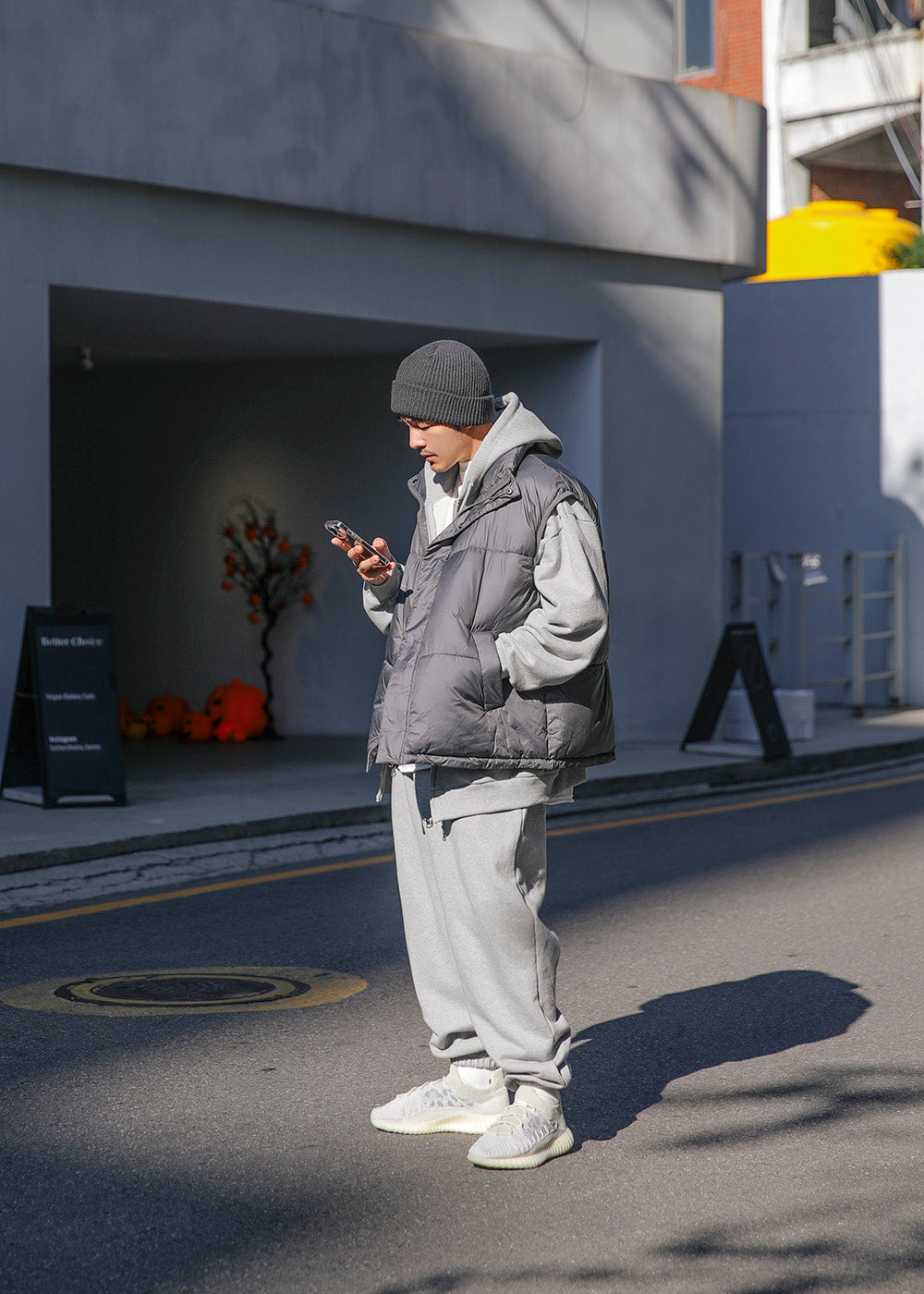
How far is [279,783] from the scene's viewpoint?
11.1 m

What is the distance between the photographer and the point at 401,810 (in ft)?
14.1

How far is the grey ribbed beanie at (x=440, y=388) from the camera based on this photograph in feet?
13.9

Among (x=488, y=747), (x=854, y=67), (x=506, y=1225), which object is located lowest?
(x=506, y=1225)

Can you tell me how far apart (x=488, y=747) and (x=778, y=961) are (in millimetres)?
2773

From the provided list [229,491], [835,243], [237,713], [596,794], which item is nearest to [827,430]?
[835,243]

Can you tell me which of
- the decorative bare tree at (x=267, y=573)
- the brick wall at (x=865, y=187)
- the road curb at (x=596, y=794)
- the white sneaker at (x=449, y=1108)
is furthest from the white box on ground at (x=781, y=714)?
the brick wall at (x=865, y=187)

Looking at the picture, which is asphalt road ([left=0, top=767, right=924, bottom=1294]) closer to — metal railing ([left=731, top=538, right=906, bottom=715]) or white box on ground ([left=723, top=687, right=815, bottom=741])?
white box on ground ([left=723, top=687, right=815, bottom=741])

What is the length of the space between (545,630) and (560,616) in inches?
1.9

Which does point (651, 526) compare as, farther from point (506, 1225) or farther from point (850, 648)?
point (506, 1225)

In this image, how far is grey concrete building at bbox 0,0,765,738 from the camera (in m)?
10.4

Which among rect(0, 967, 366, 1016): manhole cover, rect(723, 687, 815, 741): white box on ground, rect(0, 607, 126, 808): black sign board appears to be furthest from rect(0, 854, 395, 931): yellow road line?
rect(723, 687, 815, 741): white box on ground

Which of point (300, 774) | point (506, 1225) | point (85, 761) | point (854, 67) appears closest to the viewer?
point (506, 1225)

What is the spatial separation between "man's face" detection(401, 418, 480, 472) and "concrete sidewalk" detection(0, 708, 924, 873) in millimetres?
4619

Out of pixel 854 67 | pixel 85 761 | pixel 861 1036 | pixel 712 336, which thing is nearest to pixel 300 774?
pixel 85 761
